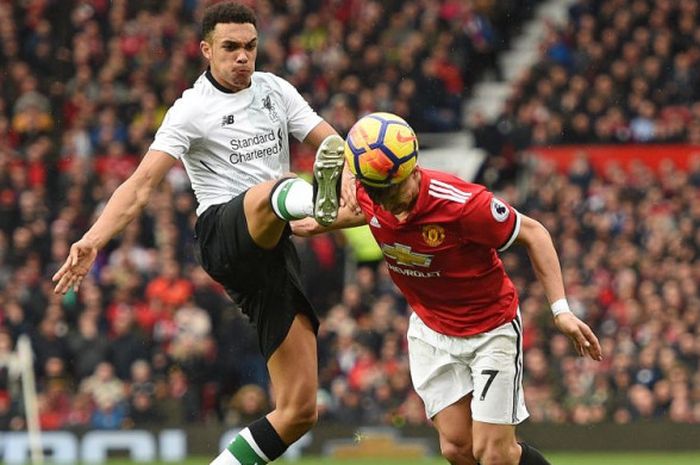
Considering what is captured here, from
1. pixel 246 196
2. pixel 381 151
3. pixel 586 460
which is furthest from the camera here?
pixel 586 460

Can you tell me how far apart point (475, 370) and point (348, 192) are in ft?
4.05

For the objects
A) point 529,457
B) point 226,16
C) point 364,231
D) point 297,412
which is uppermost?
point 226,16

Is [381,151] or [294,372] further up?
[381,151]

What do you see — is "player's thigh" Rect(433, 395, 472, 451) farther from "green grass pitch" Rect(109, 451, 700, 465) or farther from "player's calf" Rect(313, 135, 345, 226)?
"green grass pitch" Rect(109, 451, 700, 465)

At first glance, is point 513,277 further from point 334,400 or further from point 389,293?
point 334,400

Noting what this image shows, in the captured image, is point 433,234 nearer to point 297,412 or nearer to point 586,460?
point 297,412

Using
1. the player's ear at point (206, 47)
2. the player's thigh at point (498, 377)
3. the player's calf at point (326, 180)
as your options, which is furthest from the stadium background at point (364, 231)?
the player's calf at point (326, 180)

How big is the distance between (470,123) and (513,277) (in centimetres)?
388

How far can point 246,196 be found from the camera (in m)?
8.39

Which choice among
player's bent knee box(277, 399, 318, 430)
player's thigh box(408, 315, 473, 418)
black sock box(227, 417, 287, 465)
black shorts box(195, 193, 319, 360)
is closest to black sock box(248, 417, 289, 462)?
black sock box(227, 417, 287, 465)

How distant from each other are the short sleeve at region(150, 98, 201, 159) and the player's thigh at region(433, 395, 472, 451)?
2029 mm

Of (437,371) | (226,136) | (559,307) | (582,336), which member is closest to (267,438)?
(437,371)

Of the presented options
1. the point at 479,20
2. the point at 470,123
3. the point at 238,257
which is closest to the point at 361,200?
the point at 238,257

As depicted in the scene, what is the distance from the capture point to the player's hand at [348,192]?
324 inches
